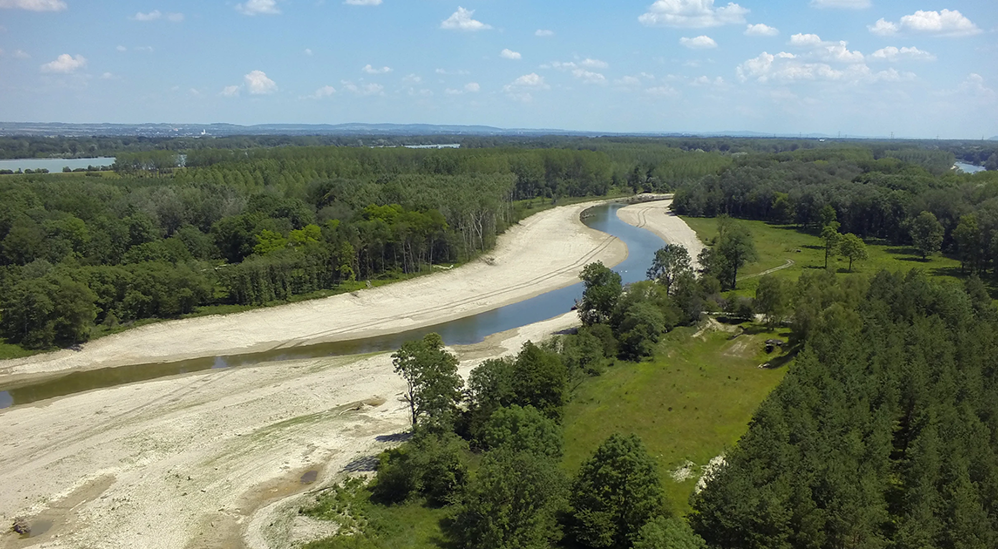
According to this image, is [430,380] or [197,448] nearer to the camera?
[430,380]

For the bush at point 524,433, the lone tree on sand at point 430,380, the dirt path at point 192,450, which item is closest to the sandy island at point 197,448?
the dirt path at point 192,450

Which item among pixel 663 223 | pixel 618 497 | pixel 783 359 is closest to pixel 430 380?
pixel 618 497

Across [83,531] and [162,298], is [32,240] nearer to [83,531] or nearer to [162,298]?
[162,298]

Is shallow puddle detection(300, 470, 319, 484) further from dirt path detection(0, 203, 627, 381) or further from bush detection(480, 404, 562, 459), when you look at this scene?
dirt path detection(0, 203, 627, 381)

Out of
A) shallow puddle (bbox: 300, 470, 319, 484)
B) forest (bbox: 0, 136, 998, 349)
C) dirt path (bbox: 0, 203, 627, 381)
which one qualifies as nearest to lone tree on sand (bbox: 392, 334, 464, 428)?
shallow puddle (bbox: 300, 470, 319, 484)

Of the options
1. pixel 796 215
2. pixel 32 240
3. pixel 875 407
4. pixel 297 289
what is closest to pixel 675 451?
pixel 875 407

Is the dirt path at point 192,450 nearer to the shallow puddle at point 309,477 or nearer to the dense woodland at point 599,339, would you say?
the shallow puddle at point 309,477

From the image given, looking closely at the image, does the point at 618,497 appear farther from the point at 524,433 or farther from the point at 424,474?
the point at 424,474
